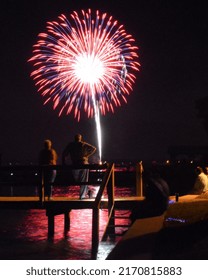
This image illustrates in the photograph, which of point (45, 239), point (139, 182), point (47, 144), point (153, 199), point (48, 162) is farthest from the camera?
point (45, 239)

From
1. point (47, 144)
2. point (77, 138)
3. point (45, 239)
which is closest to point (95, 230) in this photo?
point (77, 138)

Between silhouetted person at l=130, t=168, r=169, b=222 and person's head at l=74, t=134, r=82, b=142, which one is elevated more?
person's head at l=74, t=134, r=82, b=142

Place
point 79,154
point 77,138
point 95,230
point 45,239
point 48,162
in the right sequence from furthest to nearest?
point 45,239 < point 48,162 < point 79,154 < point 77,138 < point 95,230

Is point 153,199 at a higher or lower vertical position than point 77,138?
lower

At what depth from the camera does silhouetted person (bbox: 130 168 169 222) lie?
13.1 metres

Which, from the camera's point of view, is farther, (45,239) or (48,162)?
(45,239)

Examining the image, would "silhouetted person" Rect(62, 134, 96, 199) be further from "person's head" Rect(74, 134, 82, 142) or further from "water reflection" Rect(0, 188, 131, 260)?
"water reflection" Rect(0, 188, 131, 260)

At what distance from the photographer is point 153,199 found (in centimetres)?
1322

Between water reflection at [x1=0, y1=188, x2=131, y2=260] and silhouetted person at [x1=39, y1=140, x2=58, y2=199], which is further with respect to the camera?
silhouetted person at [x1=39, y1=140, x2=58, y2=199]

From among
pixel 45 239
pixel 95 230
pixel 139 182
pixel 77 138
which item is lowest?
pixel 45 239

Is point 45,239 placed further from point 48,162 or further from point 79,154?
point 79,154

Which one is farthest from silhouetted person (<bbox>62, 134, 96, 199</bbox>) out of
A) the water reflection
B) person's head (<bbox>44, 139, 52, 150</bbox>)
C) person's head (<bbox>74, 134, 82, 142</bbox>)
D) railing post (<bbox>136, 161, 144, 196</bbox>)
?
railing post (<bbox>136, 161, 144, 196</bbox>)
